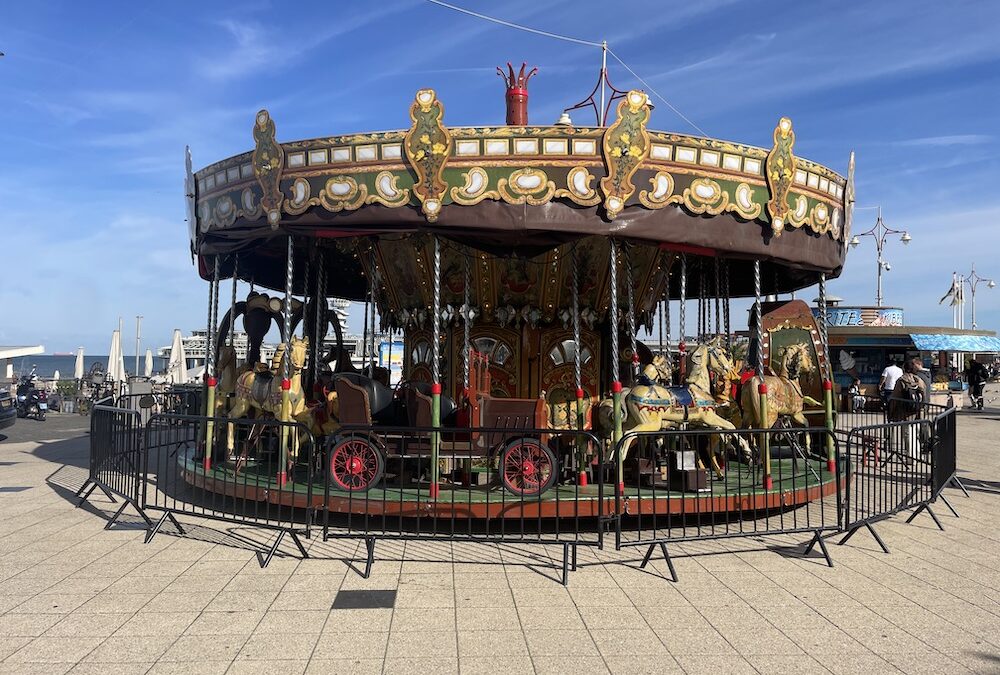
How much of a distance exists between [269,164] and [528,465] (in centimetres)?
494

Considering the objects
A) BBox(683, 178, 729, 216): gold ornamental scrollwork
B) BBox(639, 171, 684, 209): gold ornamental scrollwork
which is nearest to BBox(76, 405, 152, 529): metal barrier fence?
BBox(639, 171, 684, 209): gold ornamental scrollwork

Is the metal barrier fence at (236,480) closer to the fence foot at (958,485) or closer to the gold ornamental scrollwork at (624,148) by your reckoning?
the gold ornamental scrollwork at (624,148)

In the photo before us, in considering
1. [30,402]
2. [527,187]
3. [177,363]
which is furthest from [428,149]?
[177,363]

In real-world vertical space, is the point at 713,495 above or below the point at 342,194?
below

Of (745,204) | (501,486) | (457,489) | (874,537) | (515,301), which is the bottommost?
(874,537)

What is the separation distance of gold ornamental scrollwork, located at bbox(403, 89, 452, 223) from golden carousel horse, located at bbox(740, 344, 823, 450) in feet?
17.0

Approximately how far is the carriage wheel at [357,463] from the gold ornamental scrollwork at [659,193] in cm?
425

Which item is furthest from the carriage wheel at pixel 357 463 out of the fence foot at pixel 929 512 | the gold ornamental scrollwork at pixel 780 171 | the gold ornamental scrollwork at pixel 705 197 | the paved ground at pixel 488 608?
the fence foot at pixel 929 512

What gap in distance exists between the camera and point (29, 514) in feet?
27.0

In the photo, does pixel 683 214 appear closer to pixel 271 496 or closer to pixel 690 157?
pixel 690 157

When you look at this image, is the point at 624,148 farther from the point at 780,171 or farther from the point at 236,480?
the point at 236,480

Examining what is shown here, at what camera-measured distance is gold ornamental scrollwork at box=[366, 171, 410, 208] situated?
8.20 metres

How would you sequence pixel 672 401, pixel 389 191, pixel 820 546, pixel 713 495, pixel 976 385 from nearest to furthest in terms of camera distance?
pixel 820 546 → pixel 713 495 → pixel 389 191 → pixel 672 401 → pixel 976 385

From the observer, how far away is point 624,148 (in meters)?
7.94
